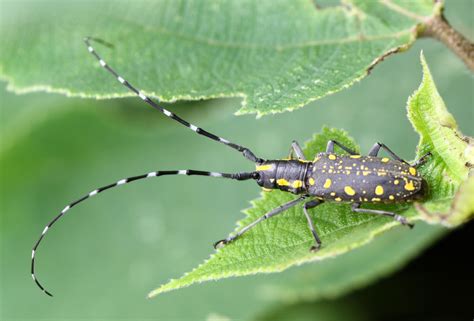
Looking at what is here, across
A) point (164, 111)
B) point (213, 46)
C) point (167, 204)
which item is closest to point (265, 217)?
point (164, 111)

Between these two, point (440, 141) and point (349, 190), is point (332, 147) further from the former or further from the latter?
point (440, 141)

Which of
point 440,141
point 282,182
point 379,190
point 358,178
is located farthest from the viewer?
point 282,182

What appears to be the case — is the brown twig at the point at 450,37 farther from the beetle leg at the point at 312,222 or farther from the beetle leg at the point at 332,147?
the beetle leg at the point at 312,222

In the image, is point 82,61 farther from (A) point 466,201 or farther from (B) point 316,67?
(A) point 466,201

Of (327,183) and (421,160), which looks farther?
(327,183)

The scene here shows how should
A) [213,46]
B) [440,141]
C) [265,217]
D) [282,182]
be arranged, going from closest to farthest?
1. [440,141]
2. [265,217]
3. [282,182]
4. [213,46]

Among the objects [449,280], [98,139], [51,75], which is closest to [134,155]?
[98,139]

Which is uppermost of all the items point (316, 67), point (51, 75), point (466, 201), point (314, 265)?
point (51, 75)
